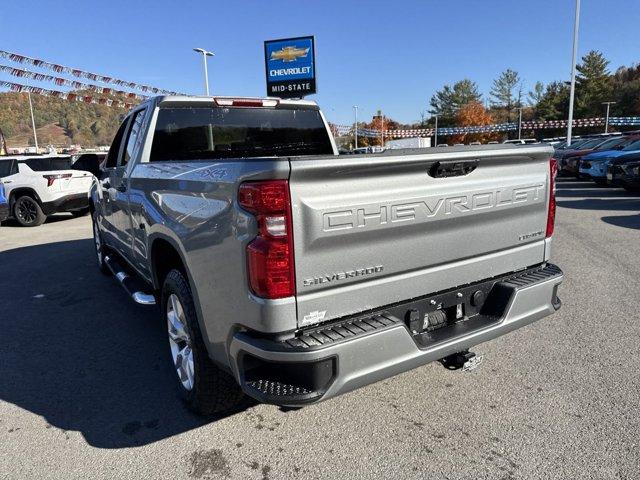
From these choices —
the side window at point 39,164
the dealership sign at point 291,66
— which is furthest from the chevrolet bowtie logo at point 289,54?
the side window at point 39,164

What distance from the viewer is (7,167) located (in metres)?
12.6

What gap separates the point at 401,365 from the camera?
8.13 ft

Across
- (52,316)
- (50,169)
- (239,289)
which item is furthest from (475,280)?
(50,169)

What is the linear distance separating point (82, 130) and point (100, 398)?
140 metres

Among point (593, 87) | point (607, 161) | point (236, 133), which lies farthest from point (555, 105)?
point (236, 133)

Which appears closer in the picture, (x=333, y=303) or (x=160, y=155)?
(x=333, y=303)

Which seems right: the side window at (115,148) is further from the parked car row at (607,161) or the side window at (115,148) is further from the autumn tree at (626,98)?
the autumn tree at (626,98)

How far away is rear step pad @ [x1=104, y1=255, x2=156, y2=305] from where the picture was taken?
3770 millimetres

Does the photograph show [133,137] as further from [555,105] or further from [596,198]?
[555,105]

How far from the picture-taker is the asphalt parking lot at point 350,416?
2619 millimetres

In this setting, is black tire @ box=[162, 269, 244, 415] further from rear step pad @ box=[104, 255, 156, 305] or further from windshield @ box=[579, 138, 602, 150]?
windshield @ box=[579, 138, 602, 150]

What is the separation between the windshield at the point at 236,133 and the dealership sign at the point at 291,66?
57.0 ft

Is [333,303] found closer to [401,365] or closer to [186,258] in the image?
[401,365]

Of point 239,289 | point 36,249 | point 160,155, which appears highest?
point 160,155
